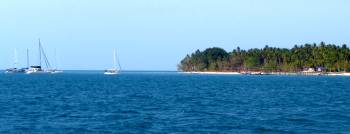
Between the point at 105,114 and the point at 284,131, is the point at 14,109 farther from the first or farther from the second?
the point at 284,131

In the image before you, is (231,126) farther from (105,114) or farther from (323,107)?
(323,107)

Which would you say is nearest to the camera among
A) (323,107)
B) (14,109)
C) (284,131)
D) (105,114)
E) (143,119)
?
(284,131)

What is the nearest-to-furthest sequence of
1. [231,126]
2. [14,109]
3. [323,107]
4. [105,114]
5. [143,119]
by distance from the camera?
1. [231,126]
2. [143,119]
3. [105,114]
4. [14,109]
5. [323,107]

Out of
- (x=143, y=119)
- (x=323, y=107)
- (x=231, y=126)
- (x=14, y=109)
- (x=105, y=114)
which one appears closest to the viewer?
(x=231, y=126)

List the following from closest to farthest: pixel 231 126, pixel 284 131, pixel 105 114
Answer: pixel 284 131
pixel 231 126
pixel 105 114

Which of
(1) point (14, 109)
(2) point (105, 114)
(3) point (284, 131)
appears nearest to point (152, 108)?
(2) point (105, 114)

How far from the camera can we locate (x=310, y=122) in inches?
1581

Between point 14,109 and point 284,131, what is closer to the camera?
point 284,131

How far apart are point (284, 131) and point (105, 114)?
1442cm

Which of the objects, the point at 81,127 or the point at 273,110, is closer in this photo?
the point at 81,127

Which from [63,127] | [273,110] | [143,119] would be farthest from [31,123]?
[273,110]

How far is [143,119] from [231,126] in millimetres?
6429

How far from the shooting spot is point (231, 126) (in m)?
38.0

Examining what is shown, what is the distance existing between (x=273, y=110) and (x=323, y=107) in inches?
250
